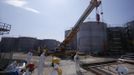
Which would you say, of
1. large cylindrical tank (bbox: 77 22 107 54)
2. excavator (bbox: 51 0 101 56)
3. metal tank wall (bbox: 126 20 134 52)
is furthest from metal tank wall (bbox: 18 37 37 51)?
metal tank wall (bbox: 126 20 134 52)

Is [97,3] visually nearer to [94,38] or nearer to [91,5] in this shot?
[91,5]

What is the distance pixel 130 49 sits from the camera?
46219 mm

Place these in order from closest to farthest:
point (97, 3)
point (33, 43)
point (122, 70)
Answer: point (122, 70), point (97, 3), point (33, 43)

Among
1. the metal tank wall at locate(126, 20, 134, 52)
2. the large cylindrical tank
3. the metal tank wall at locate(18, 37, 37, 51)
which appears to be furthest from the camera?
the metal tank wall at locate(18, 37, 37, 51)

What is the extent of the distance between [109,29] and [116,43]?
4.34 m

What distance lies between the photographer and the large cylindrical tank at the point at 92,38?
43.3 m

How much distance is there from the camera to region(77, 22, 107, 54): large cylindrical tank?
43.3 m

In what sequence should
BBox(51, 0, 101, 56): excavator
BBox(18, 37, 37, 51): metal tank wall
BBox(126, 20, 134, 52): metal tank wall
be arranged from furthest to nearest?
BBox(18, 37, 37, 51): metal tank wall → BBox(126, 20, 134, 52): metal tank wall → BBox(51, 0, 101, 56): excavator

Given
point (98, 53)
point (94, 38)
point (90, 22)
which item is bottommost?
point (98, 53)

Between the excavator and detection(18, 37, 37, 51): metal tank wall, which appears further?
detection(18, 37, 37, 51): metal tank wall

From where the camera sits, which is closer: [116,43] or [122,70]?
[122,70]

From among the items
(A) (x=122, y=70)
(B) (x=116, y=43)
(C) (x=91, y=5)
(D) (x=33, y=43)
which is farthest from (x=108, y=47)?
(A) (x=122, y=70)

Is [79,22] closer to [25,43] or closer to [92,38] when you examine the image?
[92,38]

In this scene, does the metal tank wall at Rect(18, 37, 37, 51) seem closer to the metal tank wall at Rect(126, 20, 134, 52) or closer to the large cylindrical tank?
the large cylindrical tank
